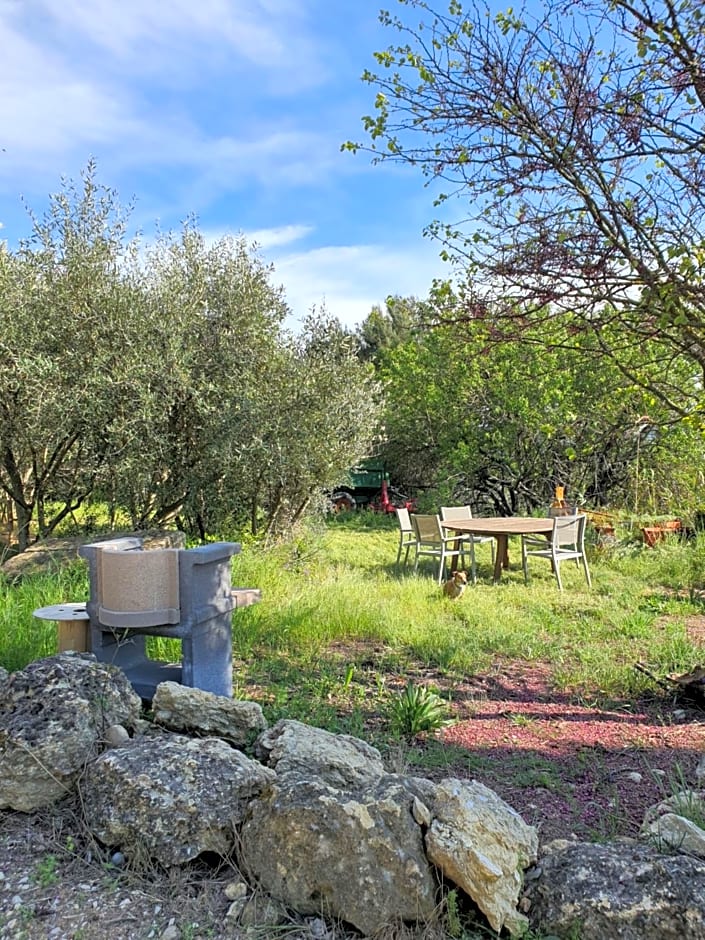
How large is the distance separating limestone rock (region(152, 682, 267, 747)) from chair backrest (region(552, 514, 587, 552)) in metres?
5.33

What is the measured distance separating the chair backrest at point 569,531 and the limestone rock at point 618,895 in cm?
561

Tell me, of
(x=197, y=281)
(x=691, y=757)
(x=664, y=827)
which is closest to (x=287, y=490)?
(x=197, y=281)

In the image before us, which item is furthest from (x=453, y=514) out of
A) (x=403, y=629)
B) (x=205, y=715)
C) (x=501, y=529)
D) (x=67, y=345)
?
(x=205, y=715)

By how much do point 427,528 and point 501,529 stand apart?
35.5 inches

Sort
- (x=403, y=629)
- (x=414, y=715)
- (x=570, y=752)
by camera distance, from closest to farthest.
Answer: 1. (x=570, y=752)
2. (x=414, y=715)
3. (x=403, y=629)

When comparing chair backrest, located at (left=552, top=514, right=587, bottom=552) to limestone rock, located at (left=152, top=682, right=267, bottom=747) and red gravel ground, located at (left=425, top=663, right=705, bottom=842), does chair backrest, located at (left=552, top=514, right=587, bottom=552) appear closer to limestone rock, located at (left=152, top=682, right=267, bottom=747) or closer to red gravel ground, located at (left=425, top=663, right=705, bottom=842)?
red gravel ground, located at (left=425, top=663, right=705, bottom=842)

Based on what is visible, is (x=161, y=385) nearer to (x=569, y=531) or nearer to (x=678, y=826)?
(x=569, y=531)

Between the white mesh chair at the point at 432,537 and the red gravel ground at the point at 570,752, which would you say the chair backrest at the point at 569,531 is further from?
the red gravel ground at the point at 570,752

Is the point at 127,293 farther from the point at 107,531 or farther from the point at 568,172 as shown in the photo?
the point at 568,172

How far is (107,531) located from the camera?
710 centimetres

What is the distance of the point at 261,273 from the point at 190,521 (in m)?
2.99

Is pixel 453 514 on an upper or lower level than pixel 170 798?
upper

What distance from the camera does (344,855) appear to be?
5.99 feet

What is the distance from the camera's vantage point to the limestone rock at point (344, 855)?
1.77 meters
